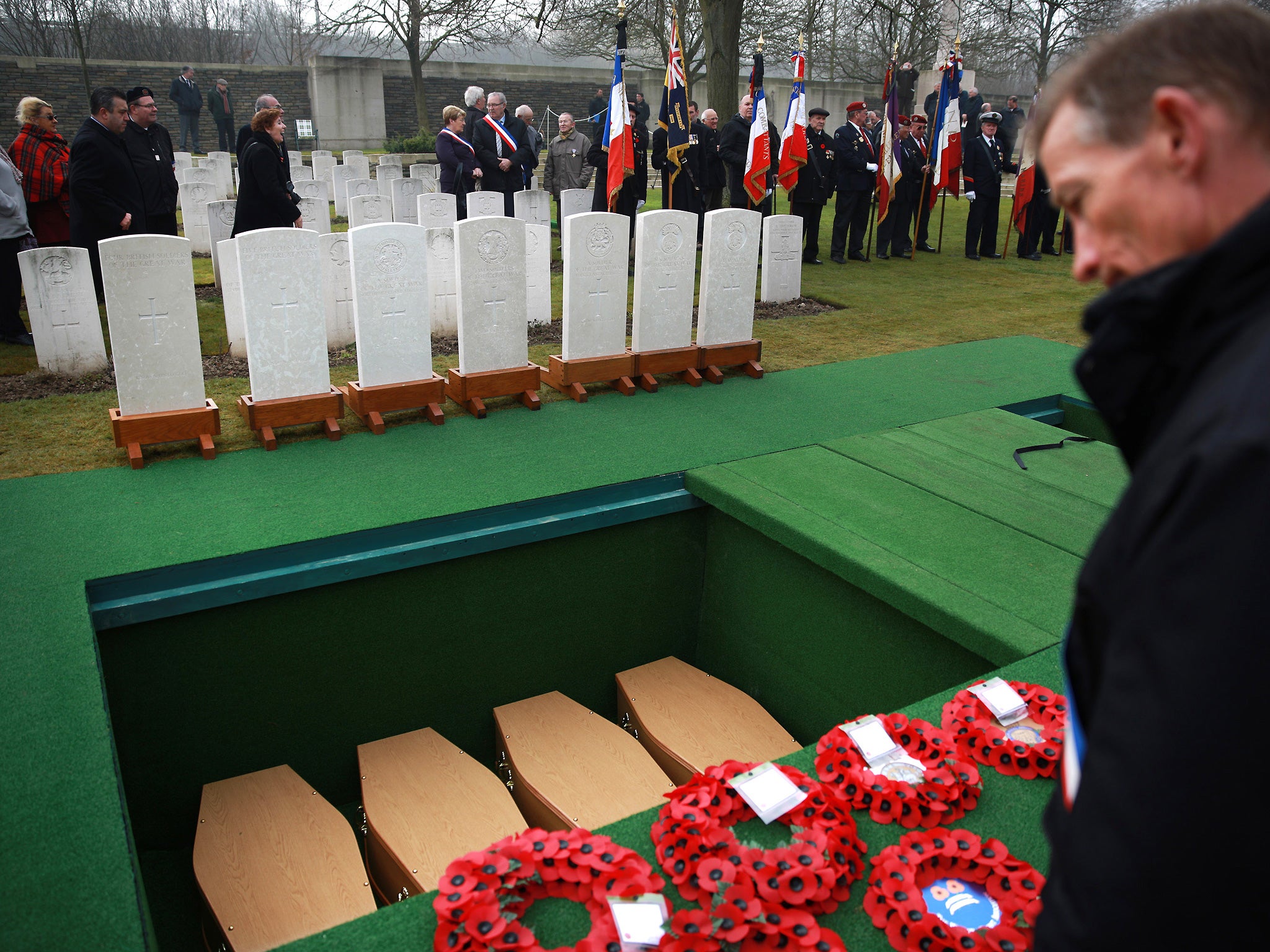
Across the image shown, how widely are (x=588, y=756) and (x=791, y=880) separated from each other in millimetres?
1731

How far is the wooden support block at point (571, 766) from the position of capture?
3.05 meters

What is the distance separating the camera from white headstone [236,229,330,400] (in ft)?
12.3

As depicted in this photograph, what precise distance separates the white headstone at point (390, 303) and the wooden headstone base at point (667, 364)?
1.16 meters

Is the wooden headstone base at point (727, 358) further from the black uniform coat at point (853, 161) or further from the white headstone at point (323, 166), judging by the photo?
the white headstone at point (323, 166)

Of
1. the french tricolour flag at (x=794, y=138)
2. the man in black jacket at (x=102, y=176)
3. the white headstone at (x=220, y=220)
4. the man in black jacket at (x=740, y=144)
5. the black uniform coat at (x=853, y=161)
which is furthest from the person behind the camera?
the black uniform coat at (x=853, y=161)

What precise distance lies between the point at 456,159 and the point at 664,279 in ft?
16.2

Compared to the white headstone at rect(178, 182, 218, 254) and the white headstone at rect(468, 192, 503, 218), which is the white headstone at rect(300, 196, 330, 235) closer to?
the white headstone at rect(178, 182, 218, 254)

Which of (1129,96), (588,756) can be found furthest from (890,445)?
(1129,96)

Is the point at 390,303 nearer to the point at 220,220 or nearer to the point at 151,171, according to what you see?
the point at 151,171

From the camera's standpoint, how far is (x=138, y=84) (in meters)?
18.8

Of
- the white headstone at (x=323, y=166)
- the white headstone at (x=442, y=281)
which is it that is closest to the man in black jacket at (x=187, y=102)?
the white headstone at (x=323, y=166)

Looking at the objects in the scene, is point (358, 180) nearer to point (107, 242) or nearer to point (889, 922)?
point (107, 242)

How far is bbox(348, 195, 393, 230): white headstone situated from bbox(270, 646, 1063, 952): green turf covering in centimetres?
665

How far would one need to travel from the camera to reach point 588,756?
326 cm
